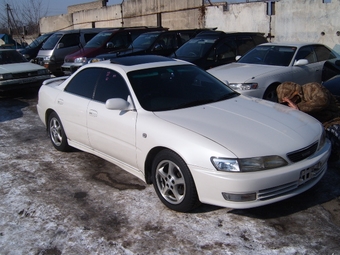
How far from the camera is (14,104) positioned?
1026 cm

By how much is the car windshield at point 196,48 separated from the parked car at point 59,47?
593 cm

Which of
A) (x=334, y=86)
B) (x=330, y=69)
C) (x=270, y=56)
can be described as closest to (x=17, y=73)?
(x=270, y=56)

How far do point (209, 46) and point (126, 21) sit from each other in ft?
47.4

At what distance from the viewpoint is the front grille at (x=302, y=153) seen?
12.0 ft

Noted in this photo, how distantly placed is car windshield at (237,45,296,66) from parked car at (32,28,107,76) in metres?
8.02

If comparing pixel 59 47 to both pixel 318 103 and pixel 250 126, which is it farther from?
pixel 250 126

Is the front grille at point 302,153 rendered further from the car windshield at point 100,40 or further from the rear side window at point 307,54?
the car windshield at point 100,40

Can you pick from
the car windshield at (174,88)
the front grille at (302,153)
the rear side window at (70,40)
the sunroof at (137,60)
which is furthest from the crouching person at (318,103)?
the rear side window at (70,40)

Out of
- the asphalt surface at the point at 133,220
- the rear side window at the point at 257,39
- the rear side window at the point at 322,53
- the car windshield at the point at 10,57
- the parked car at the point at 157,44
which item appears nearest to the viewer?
the asphalt surface at the point at 133,220

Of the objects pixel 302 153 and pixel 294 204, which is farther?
pixel 294 204

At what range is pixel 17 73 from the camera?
35.6ft

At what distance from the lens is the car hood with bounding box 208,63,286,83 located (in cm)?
747

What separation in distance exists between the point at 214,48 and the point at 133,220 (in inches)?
272

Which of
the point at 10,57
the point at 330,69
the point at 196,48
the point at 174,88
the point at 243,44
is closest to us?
the point at 174,88
